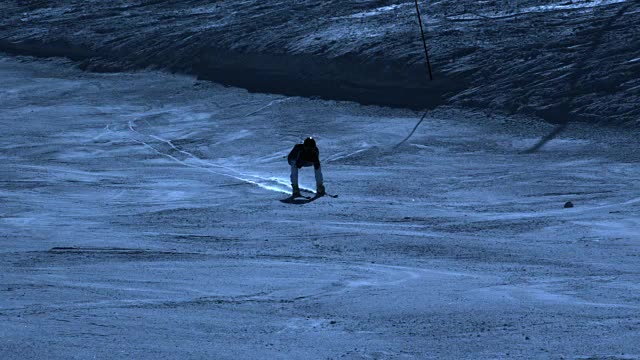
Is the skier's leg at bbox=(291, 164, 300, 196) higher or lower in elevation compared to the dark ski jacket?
lower

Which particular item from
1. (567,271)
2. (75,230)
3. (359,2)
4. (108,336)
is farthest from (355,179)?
(359,2)

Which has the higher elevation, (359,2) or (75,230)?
(359,2)

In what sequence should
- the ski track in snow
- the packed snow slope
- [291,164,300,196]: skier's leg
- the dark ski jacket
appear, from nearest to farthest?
the dark ski jacket < [291,164,300,196]: skier's leg < the ski track in snow < the packed snow slope

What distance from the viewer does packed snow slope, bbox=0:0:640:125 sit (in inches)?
1074

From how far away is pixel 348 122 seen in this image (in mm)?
27438

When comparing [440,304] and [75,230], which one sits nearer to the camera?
[440,304]

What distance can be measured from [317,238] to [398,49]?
1549 cm

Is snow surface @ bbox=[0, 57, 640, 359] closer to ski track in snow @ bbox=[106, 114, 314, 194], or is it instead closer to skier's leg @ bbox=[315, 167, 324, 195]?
ski track in snow @ bbox=[106, 114, 314, 194]

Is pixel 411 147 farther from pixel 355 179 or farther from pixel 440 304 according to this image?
pixel 440 304

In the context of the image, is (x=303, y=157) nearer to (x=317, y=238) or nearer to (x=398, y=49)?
(x=317, y=238)

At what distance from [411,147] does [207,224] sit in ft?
Result: 27.1

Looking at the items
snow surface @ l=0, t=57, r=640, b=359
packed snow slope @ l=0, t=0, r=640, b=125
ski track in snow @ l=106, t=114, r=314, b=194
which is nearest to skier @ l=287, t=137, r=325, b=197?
snow surface @ l=0, t=57, r=640, b=359

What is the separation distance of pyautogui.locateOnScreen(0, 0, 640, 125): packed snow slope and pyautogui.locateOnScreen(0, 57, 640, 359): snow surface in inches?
51.7

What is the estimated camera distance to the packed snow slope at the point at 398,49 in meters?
27.3
